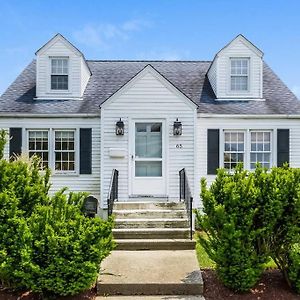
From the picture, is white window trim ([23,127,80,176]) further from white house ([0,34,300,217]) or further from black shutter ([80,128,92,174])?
black shutter ([80,128,92,174])

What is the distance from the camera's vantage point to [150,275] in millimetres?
6395

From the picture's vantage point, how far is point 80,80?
1302cm

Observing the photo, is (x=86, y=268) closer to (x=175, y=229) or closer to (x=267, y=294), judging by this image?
(x=267, y=294)

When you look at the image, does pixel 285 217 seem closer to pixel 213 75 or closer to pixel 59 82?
pixel 213 75

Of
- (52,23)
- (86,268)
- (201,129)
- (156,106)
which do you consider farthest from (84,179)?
(86,268)

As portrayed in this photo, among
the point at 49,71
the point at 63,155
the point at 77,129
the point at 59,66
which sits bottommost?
the point at 63,155

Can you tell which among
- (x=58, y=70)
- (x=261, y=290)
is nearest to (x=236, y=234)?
(x=261, y=290)

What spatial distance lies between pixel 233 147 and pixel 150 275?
6.80 meters

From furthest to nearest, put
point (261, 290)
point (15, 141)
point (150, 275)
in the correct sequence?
point (15, 141) → point (150, 275) → point (261, 290)

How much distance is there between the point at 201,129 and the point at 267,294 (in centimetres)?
683

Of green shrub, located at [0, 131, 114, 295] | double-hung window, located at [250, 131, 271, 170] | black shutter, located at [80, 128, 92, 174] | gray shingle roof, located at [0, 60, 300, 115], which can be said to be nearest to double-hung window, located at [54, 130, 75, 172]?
black shutter, located at [80, 128, 92, 174]

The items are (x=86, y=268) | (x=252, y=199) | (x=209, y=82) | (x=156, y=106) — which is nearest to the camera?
(x=86, y=268)

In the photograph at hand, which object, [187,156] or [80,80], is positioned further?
[80,80]

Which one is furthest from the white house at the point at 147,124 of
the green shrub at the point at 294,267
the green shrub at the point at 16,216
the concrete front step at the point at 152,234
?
the green shrub at the point at 294,267
